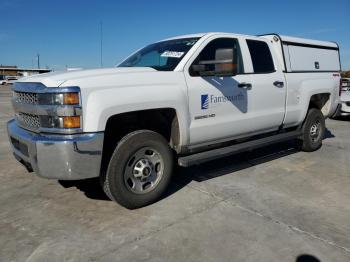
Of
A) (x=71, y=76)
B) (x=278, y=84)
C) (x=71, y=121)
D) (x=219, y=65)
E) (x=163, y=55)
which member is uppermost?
(x=163, y=55)

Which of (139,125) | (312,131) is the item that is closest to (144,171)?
(139,125)

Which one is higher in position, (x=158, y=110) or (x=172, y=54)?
(x=172, y=54)

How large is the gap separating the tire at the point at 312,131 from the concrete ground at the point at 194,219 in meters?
1.10

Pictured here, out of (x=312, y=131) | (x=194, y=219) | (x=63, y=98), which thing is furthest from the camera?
(x=312, y=131)

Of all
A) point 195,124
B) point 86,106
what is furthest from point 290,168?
point 86,106

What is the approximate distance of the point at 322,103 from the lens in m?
7.00

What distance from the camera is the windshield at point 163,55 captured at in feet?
14.5

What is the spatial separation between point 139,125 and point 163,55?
1085 mm

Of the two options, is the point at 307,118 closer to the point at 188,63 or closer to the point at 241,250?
the point at 188,63

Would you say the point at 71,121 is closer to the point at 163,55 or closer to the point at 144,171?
the point at 144,171

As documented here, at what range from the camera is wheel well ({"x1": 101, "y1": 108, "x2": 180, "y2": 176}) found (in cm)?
394

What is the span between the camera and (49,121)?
3.47 m

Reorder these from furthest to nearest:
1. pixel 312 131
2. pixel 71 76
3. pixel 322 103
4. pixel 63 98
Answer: pixel 322 103 → pixel 312 131 → pixel 71 76 → pixel 63 98

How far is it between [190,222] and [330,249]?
132cm
